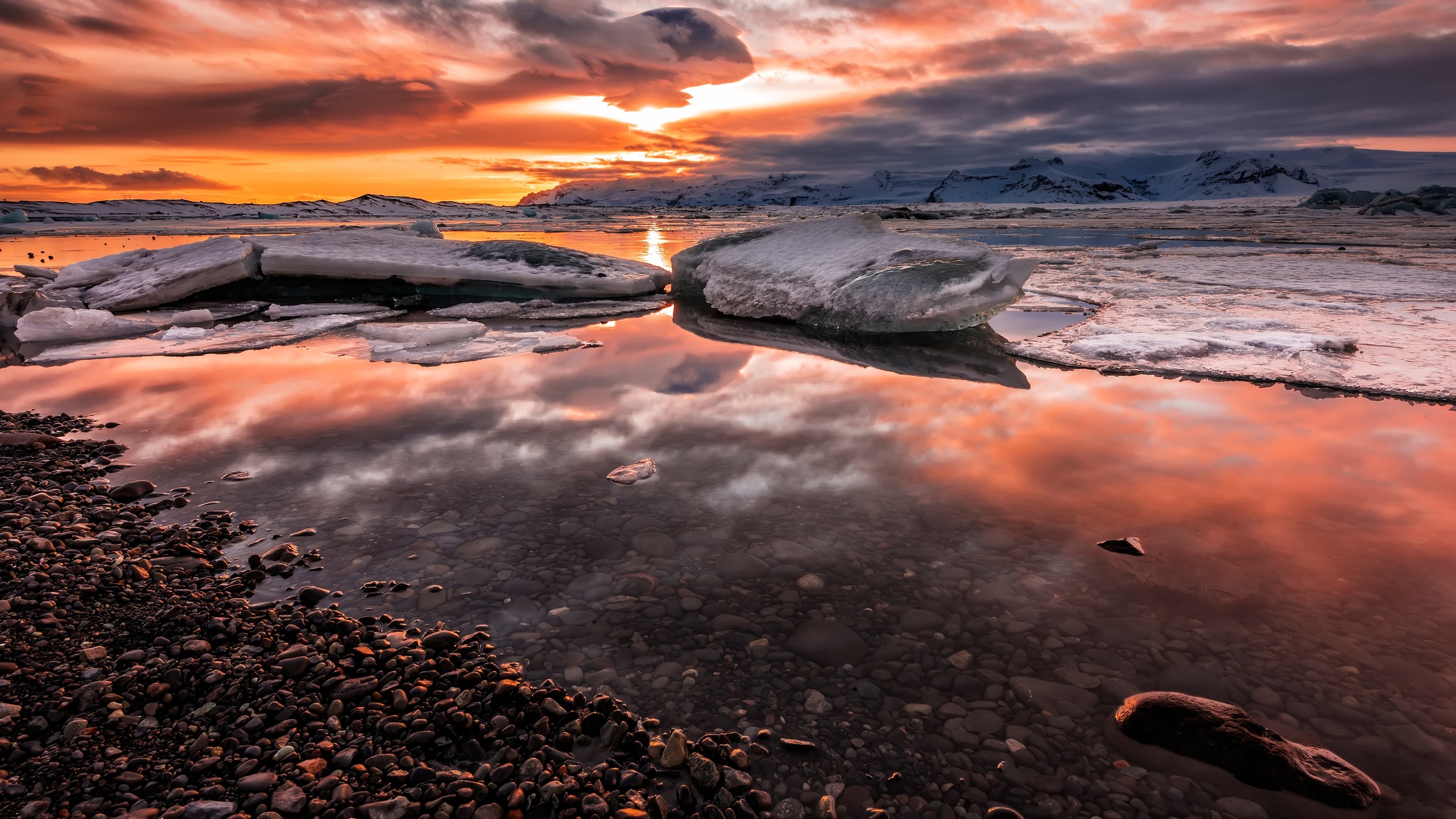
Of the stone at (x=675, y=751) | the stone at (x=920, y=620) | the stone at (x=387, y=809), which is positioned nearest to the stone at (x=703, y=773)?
the stone at (x=675, y=751)

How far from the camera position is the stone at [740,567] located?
10.0ft

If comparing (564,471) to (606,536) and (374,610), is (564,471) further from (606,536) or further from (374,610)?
(374,610)

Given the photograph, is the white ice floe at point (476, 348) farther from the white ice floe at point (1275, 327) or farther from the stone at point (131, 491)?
the white ice floe at point (1275, 327)

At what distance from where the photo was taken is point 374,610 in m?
2.82

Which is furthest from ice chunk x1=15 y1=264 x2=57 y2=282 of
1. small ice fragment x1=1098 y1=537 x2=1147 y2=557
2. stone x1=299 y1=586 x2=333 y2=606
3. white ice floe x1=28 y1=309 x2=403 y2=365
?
small ice fragment x1=1098 y1=537 x2=1147 y2=557

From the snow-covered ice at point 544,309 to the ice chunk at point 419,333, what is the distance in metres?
2.02

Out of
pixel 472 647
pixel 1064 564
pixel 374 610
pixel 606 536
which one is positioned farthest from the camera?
pixel 606 536

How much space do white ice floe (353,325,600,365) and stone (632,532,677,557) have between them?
4.86m

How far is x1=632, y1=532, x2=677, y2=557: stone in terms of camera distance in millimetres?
3266

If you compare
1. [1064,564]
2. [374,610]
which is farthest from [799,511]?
[374,610]

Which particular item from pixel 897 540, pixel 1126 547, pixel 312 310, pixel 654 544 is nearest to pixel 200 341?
pixel 312 310

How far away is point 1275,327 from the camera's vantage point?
8.19 m

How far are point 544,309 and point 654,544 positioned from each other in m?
8.99

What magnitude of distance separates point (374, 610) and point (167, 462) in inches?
109
